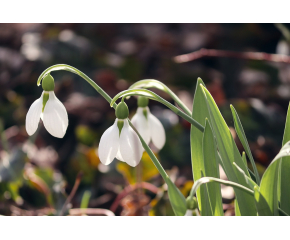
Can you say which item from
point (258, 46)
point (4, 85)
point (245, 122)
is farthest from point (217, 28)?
point (4, 85)

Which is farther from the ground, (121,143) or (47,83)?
(47,83)

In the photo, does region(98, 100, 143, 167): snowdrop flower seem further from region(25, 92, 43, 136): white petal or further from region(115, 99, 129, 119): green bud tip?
region(25, 92, 43, 136): white petal

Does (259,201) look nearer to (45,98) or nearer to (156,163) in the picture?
(156,163)

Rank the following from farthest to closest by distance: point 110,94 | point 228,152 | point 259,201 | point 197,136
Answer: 1. point 110,94
2. point 197,136
3. point 228,152
4. point 259,201

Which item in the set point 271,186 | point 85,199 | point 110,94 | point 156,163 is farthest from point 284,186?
point 110,94

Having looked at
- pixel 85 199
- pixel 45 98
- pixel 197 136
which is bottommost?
pixel 85 199

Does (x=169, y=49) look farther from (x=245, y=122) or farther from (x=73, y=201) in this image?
(x=73, y=201)

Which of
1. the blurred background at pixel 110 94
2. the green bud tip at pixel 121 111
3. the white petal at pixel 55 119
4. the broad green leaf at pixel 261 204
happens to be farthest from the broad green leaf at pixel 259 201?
the blurred background at pixel 110 94

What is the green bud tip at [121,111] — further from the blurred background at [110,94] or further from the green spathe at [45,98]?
the blurred background at [110,94]

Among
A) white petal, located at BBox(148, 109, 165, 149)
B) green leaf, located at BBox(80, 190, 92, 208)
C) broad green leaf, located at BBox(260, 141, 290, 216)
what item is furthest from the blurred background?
broad green leaf, located at BBox(260, 141, 290, 216)
